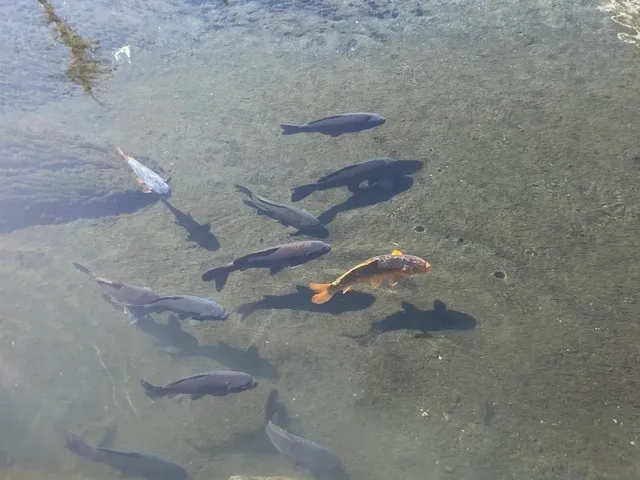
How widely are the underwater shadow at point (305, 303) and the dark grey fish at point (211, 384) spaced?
85cm

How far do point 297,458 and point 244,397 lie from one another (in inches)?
29.9

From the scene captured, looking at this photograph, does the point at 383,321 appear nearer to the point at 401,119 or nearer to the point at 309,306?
the point at 309,306

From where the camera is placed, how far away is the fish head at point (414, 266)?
5078mm

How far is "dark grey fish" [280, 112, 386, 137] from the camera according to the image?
6.27 metres

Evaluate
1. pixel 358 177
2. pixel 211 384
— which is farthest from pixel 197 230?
pixel 211 384

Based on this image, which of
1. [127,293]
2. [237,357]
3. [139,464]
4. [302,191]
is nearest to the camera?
[139,464]

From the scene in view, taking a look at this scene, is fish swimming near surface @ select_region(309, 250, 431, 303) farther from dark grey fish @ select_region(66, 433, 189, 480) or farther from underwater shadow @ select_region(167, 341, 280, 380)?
dark grey fish @ select_region(66, 433, 189, 480)

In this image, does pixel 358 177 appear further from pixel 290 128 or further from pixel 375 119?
pixel 290 128

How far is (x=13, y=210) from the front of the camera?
6.60m

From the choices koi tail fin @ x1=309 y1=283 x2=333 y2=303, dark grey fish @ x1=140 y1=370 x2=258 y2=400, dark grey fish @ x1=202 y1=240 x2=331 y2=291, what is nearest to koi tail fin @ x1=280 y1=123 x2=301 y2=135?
dark grey fish @ x1=202 y1=240 x2=331 y2=291

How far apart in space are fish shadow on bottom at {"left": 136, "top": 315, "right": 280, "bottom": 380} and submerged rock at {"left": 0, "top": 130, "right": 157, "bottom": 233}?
171cm

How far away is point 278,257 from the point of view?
5242mm

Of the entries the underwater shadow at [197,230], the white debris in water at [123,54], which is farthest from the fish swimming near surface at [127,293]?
the white debris in water at [123,54]

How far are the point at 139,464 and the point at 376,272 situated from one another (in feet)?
7.71
